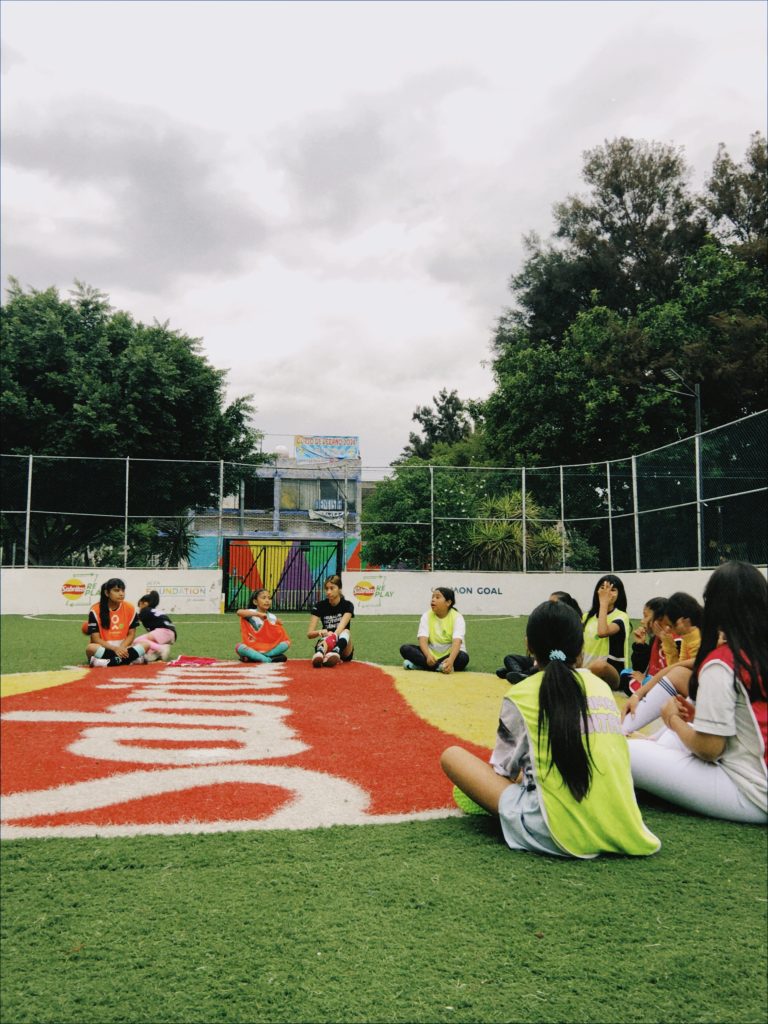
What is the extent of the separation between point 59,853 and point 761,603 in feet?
6.06

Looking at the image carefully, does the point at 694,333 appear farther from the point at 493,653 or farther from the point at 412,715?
the point at 412,715

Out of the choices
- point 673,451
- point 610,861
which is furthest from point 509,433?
point 610,861

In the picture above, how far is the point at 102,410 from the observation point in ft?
63.9

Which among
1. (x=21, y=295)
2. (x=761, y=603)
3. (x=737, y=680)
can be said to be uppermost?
(x=21, y=295)

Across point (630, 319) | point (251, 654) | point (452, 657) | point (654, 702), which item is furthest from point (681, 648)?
point (630, 319)

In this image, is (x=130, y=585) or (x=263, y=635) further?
(x=263, y=635)

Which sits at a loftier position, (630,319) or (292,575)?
(630,319)

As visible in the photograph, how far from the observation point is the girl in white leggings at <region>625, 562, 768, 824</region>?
6.59 feet

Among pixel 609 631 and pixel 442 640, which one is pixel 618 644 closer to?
pixel 609 631

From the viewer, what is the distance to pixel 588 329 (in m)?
25.2

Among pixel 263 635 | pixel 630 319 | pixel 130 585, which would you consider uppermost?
pixel 630 319

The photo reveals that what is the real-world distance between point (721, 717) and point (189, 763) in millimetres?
→ 1687

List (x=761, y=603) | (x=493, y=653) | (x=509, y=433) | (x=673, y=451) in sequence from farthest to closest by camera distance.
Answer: (x=509, y=433), (x=673, y=451), (x=493, y=653), (x=761, y=603)

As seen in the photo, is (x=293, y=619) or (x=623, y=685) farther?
(x=293, y=619)
